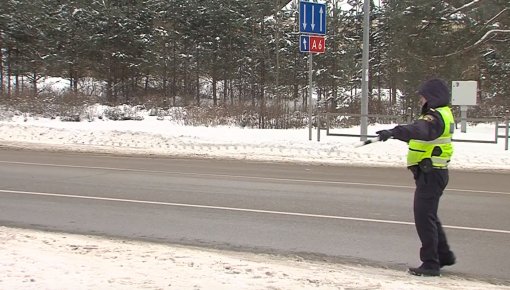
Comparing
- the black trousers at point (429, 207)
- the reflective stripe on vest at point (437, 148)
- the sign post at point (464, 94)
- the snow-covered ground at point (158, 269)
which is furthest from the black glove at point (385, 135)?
the sign post at point (464, 94)

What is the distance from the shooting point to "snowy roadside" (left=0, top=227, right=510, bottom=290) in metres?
4.36

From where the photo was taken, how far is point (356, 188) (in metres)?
10.2

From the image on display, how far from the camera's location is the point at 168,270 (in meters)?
4.79

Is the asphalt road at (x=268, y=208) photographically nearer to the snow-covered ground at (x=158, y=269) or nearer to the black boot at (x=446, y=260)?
the black boot at (x=446, y=260)

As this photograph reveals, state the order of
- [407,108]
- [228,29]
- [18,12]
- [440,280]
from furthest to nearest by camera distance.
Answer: [228,29] < [18,12] < [407,108] < [440,280]

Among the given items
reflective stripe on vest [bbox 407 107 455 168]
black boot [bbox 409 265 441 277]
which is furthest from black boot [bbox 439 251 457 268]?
reflective stripe on vest [bbox 407 107 455 168]

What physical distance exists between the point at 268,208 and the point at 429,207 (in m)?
3.63

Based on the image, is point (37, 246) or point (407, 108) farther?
point (407, 108)

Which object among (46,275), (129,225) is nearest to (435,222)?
(46,275)

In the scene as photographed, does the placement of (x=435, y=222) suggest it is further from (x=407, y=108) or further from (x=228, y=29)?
(x=228, y=29)

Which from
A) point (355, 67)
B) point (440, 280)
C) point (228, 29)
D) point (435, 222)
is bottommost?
point (440, 280)

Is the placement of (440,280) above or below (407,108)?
below

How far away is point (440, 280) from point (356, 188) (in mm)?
5218

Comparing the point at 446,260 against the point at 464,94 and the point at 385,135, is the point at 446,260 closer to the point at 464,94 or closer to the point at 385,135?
the point at 385,135
